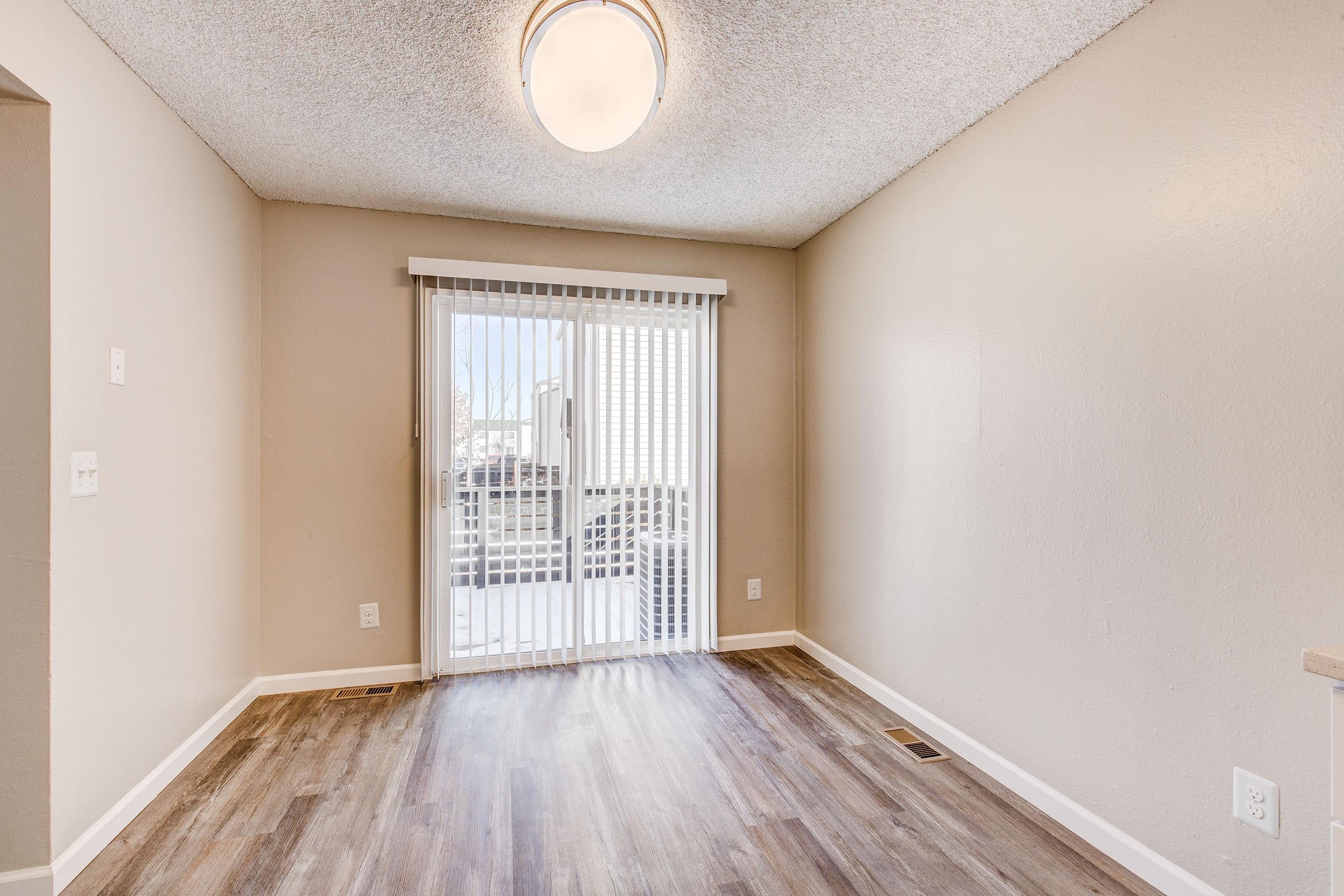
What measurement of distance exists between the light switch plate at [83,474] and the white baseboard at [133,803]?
0.94m

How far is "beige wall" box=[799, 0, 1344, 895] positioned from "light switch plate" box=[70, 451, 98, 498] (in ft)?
9.15

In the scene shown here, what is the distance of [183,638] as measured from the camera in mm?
2240

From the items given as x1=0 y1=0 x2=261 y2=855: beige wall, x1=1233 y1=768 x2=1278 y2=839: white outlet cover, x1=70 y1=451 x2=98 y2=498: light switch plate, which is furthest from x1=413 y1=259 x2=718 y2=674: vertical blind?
x1=1233 y1=768 x2=1278 y2=839: white outlet cover

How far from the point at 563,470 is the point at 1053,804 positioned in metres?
2.40

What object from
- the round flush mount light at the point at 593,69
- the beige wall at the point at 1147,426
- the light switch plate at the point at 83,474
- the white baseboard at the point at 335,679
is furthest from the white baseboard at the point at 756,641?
the light switch plate at the point at 83,474

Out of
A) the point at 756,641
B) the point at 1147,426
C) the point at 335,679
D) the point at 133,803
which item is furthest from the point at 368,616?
the point at 1147,426

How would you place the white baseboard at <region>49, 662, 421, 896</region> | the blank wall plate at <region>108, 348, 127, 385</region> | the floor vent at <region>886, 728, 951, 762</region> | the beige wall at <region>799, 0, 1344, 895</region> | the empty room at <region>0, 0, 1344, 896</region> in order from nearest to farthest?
the beige wall at <region>799, 0, 1344, 895</region>
the empty room at <region>0, 0, 1344, 896</region>
the white baseboard at <region>49, 662, 421, 896</region>
the blank wall plate at <region>108, 348, 127, 385</region>
the floor vent at <region>886, 728, 951, 762</region>

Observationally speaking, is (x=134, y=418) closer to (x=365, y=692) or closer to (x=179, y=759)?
(x=179, y=759)

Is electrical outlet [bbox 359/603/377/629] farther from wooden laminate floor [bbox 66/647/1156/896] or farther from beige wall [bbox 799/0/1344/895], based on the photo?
beige wall [bbox 799/0/1344/895]

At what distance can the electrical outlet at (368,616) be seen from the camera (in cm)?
302

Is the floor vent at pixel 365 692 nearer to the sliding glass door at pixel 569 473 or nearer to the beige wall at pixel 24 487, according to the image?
the sliding glass door at pixel 569 473

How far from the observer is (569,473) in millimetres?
3262

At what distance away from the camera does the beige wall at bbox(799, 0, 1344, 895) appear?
136 centimetres

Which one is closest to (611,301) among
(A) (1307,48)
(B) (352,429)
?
(B) (352,429)
